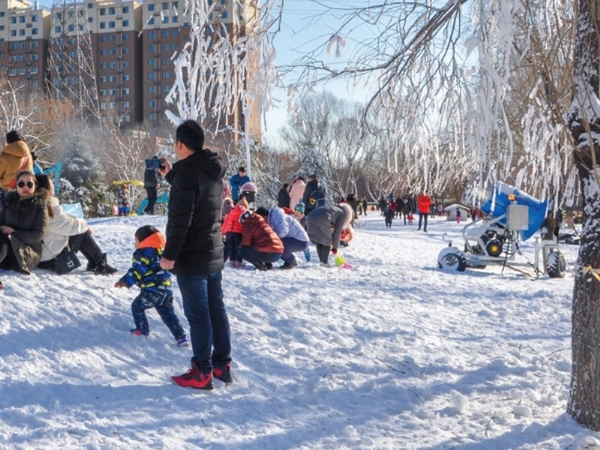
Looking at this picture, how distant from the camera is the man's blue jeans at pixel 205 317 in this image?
15.2 ft

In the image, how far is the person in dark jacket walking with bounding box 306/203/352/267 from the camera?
11047 millimetres

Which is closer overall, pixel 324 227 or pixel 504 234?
pixel 324 227

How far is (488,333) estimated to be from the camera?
25.5ft

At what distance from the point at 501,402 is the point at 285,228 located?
18.4 feet

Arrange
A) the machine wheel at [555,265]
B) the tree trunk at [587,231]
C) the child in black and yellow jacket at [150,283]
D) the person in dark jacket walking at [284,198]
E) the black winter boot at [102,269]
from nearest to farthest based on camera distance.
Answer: the tree trunk at [587,231] < the child in black and yellow jacket at [150,283] < the black winter boot at [102,269] < the machine wheel at [555,265] < the person in dark jacket walking at [284,198]

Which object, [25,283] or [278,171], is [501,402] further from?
[278,171]

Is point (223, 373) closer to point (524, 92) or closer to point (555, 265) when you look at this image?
point (524, 92)

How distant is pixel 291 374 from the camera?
5.54 metres

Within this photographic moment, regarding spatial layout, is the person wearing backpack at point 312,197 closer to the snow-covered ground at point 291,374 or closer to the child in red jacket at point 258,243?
the child in red jacket at point 258,243

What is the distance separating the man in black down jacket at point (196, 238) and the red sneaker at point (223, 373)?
172mm

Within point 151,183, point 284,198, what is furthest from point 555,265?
point 151,183

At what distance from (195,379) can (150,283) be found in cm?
112

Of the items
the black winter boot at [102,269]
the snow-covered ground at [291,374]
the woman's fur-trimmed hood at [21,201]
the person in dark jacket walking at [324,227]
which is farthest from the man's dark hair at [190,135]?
the person in dark jacket walking at [324,227]

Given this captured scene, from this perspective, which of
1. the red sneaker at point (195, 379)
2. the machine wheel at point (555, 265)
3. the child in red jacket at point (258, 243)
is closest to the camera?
the red sneaker at point (195, 379)
